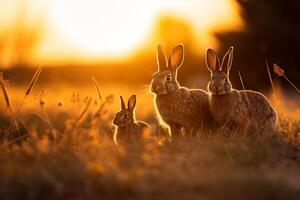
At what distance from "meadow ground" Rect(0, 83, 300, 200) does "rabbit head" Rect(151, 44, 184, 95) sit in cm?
106

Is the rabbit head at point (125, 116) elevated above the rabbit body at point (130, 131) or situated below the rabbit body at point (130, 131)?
above

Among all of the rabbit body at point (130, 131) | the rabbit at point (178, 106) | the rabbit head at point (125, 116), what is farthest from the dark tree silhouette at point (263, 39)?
the rabbit at point (178, 106)

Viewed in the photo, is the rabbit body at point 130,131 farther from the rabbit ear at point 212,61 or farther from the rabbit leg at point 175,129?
the rabbit ear at point 212,61

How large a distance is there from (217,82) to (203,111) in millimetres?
425

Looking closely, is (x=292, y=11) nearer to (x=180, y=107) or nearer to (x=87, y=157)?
(x=180, y=107)

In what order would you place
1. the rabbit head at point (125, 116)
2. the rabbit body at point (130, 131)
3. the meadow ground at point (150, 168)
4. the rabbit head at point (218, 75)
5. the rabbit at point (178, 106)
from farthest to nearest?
the rabbit head at point (125, 116)
the rabbit body at point (130, 131)
the rabbit at point (178, 106)
the rabbit head at point (218, 75)
the meadow ground at point (150, 168)

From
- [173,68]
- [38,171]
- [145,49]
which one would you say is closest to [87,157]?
[38,171]

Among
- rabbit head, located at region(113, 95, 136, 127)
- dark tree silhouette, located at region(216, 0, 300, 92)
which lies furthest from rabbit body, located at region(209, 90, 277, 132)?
dark tree silhouette, located at region(216, 0, 300, 92)

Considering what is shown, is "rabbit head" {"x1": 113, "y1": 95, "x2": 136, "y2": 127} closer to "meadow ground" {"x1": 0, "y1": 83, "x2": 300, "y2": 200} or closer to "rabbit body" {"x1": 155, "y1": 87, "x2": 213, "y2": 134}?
"rabbit body" {"x1": 155, "y1": 87, "x2": 213, "y2": 134}

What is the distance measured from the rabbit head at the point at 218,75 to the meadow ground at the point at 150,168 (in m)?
0.71

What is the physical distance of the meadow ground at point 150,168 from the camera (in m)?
4.31

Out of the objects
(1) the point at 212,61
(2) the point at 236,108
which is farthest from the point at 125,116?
(2) the point at 236,108

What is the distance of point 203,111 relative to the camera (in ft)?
23.6

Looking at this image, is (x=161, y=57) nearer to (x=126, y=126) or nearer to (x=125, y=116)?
(x=125, y=116)
